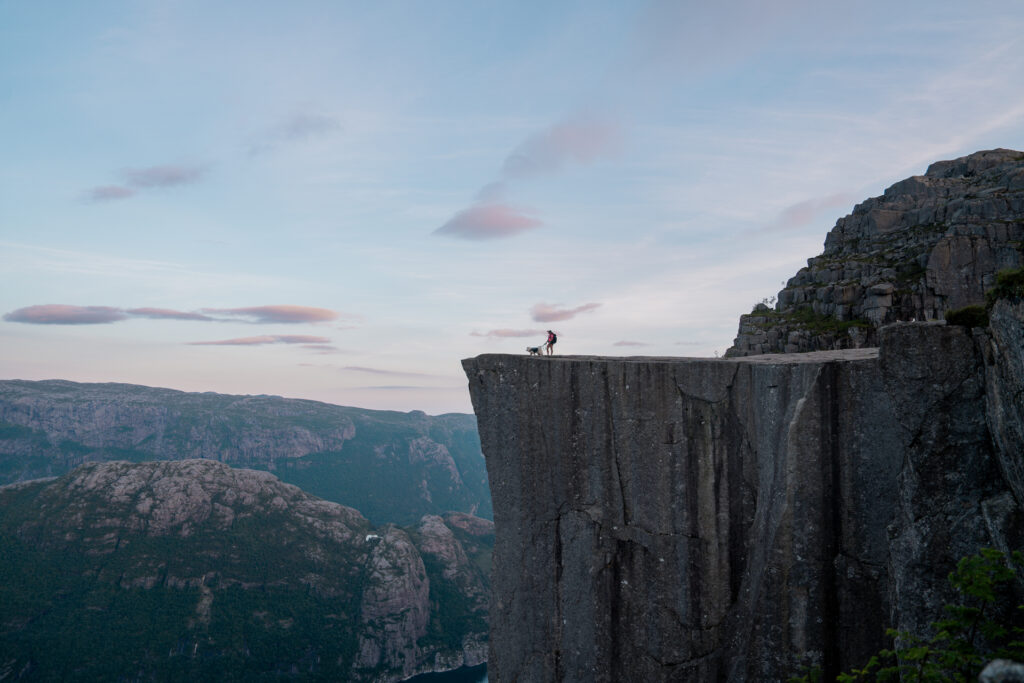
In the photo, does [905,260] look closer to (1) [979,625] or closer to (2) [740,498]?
(2) [740,498]

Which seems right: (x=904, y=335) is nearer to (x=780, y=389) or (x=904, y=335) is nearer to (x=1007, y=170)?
(x=780, y=389)

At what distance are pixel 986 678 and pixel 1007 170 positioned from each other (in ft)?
162

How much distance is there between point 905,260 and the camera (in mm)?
37969

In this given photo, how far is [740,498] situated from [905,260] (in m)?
29.2

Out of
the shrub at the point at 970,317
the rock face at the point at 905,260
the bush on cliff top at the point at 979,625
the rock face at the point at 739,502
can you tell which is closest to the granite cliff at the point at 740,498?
the rock face at the point at 739,502

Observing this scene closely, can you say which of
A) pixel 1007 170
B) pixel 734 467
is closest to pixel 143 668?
pixel 734 467

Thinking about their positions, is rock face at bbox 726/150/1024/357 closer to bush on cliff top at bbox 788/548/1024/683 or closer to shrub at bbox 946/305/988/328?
shrub at bbox 946/305/988/328

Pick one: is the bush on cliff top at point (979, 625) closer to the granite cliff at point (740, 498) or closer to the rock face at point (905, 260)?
the granite cliff at point (740, 498)

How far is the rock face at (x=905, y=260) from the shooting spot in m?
33.2

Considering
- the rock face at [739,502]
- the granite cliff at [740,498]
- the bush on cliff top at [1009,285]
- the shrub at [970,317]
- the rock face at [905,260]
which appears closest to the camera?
the bush on cliff top at [1009,285]

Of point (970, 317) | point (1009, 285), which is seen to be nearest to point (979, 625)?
point (1009, 285)

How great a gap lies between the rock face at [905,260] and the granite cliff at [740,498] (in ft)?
56.2

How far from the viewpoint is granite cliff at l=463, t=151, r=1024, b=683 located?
15164mm

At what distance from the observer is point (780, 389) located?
19.2 metres
